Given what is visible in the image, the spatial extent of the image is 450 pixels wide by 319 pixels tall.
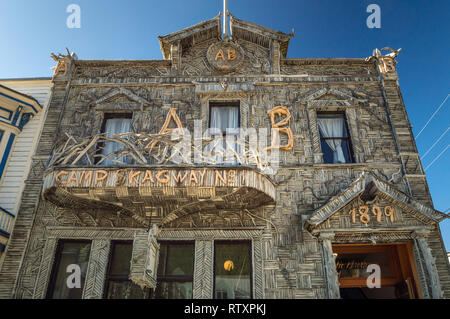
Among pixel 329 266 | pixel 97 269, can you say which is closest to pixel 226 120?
pixel 329 266

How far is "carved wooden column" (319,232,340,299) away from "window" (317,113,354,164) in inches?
98.7

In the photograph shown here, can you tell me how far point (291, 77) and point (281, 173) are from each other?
3.52 meters

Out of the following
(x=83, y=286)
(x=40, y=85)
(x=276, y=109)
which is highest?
(x=40, y=85)

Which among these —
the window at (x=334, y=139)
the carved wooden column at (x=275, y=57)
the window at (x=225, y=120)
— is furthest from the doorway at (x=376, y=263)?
the carved wooden column at (x=275, y=57)

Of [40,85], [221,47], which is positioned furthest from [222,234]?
[40,85]

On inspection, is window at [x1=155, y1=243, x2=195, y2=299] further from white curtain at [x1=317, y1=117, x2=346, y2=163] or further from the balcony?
white curtain at [x1=317, y1=117, x2=346, y2=163]

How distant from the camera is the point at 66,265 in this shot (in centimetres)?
941

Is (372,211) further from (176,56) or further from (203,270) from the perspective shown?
(176,56)

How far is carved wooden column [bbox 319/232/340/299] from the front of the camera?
28.0 ft

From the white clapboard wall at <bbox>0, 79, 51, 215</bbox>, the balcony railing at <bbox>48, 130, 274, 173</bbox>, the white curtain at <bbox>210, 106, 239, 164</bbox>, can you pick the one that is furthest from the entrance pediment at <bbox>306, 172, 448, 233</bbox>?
the white clapboard wall at <bbox>0, 79, 51, 215</bbox>

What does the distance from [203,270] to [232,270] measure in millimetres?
755
